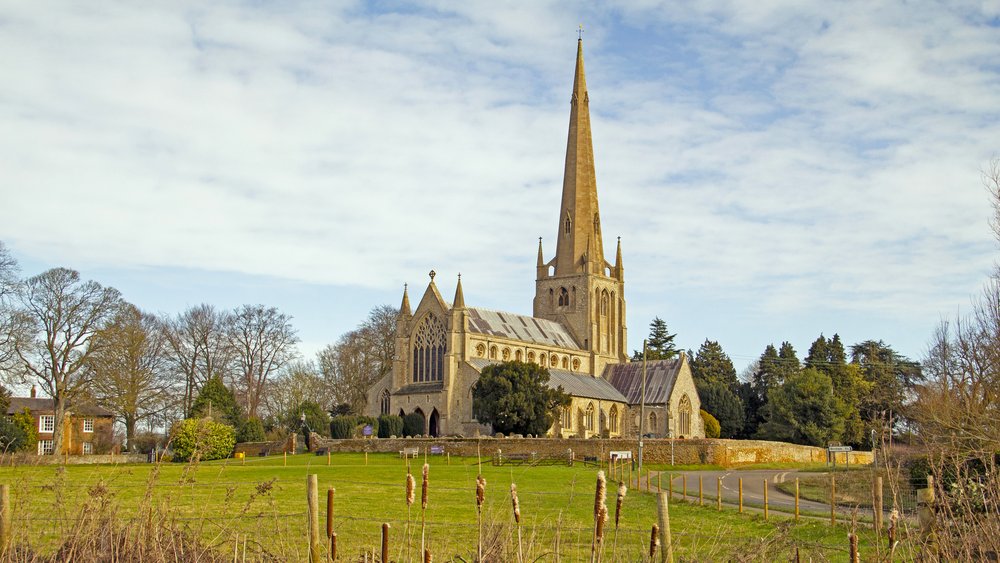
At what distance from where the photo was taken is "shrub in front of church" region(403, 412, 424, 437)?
67.2m

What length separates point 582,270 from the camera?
273ft

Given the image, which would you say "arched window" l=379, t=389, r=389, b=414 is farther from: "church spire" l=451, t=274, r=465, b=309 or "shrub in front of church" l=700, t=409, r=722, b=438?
"shrub in front of church" l=700, t=409, r=722, b=438

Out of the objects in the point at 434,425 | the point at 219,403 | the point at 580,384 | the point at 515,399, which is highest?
the point at 580,384

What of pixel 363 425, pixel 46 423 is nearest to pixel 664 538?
pixel 363 425

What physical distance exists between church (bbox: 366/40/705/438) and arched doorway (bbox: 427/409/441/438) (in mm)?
104

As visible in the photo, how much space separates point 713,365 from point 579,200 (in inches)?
951

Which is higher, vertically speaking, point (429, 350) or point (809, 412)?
point (429, 350)

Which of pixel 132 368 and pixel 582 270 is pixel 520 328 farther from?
pixel 132 368

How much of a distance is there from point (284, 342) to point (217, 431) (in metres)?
26.2

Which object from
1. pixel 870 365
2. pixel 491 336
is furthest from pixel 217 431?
pixel 870 365

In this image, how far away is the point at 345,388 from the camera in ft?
277

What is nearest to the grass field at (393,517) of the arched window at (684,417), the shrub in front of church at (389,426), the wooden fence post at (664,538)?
the wooden fence post at (664,538)

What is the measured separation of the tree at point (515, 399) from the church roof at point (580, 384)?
18.2 feet

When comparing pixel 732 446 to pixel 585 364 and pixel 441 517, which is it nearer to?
pixel 585 364
